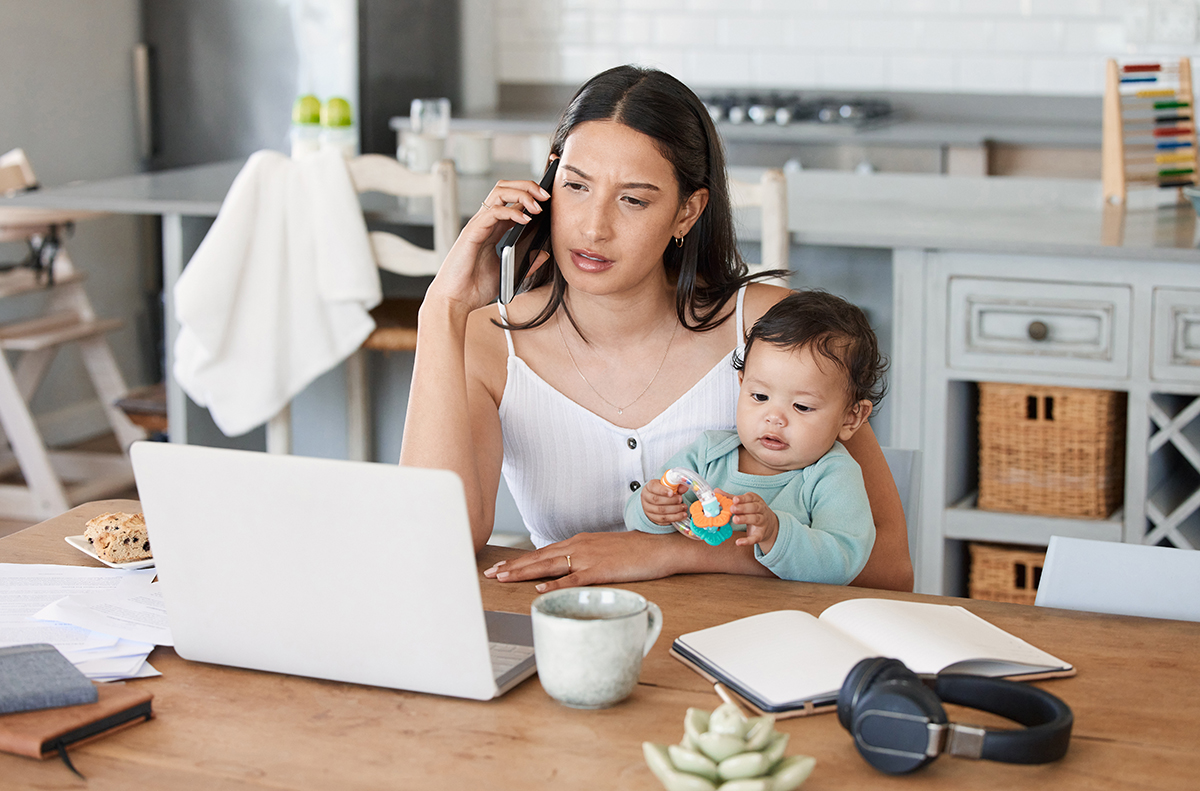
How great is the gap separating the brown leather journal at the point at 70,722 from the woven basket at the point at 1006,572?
194 cm

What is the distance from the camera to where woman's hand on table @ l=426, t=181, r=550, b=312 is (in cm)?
157

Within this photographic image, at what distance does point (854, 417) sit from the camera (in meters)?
1.50

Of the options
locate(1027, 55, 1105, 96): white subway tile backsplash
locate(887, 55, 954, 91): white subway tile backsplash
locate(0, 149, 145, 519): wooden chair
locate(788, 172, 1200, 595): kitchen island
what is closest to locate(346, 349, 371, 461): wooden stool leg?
locate(0, 149, 145, 519): wooden chair

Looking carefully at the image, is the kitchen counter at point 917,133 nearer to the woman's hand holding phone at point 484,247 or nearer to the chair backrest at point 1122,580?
the woman's hand holding phone at point 484,247

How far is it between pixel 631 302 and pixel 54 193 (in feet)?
6.46

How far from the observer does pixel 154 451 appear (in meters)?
1.03

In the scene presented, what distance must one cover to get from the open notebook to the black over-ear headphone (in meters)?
0.08

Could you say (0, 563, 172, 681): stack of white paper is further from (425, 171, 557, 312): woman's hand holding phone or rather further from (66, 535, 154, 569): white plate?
(425, 171, 557, 312): woman's hand holding phone

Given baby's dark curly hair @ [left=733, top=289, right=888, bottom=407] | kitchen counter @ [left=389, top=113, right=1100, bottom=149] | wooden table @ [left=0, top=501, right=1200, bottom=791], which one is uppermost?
kitchen counter @ [left=389, top=113, right=1100, bottom=149]

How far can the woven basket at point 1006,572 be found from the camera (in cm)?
260

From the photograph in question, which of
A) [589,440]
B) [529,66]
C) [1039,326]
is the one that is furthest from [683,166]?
[529,66]

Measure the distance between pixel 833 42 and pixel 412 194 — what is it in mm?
2358

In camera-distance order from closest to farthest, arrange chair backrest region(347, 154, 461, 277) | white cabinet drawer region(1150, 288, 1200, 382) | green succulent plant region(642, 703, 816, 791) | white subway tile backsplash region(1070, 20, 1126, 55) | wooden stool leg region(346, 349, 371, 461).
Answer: green succulent plant region(642, 703, 816, 791) < white cabinet drawer region(1150, 288, 1200, 382) < chair backrest region(347, 154, 461, 277) < wooden stool leg region(346, 349, 371, 461) < white subway tile backsplash region(1070, 20, 1126, 55)

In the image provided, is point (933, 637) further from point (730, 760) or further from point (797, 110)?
point (797, 110)
